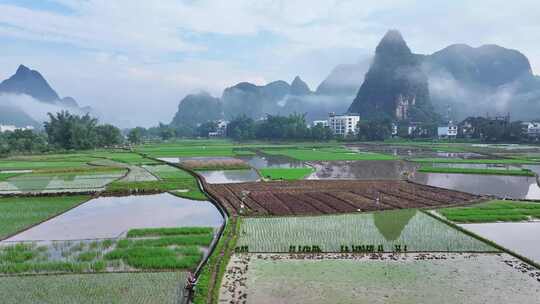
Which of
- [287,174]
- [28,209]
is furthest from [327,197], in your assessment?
[28,209]

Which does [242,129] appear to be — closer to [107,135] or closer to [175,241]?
[107,135]

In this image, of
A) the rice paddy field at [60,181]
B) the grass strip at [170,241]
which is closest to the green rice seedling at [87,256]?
the grass strip at [170,241]

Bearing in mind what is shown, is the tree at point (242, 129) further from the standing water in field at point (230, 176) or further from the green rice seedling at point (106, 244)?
the green rice seedling at point (106, 244)

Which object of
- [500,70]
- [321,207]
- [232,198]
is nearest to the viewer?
[321,207]

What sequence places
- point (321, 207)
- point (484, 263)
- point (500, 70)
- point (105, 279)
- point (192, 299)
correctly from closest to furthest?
point (192, 299), point (105, 279), point (484, 263), point (321, 207), point (500, 70)

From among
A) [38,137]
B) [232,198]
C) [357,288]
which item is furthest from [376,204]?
[38,137]

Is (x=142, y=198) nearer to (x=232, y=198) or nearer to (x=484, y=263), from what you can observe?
(x=232, y=198)

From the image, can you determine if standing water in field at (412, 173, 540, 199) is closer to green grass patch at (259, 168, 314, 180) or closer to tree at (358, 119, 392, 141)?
green grass patch at (259, 168, 314, 180)
